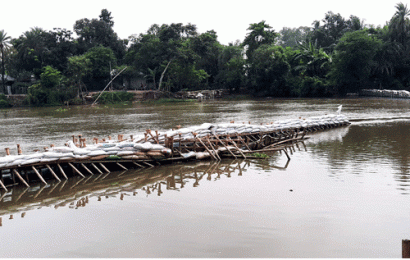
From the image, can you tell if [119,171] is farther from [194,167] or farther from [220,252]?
[220,252]

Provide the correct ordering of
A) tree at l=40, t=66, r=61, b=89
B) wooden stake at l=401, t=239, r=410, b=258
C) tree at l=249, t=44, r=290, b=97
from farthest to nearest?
1. tree at l=249, t=44, r=290, b=97
2. tree at l=40, t=66, r=61, b=89
3. wooden stake at l=401, t=239, r=410, b=258

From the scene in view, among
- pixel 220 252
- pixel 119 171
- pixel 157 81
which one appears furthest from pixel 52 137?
pixel 157 81

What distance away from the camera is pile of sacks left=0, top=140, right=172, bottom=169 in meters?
10.5

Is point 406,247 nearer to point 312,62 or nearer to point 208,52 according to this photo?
point 312,62

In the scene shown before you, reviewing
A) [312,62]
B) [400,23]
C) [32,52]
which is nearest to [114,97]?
[32,52]

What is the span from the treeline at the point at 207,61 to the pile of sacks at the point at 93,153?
131 feet

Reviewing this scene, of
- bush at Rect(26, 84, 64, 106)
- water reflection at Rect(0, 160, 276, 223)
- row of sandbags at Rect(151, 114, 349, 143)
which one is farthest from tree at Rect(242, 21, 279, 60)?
water reflection at Rect(0, 160, 276, 223)

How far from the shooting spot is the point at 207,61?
204 feet

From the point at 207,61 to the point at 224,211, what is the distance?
5485cm

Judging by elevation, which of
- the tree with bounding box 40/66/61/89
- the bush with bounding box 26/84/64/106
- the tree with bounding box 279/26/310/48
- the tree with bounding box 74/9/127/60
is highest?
the tree with bounding box 279/26/310/48

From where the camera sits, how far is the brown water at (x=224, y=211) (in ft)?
22.9

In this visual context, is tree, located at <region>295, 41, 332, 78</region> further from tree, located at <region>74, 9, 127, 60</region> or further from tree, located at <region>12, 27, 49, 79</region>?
tree, located at <region>12, 27, 49, 79</region>

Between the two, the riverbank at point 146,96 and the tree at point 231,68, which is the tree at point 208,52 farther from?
the riverbank at point 146,96

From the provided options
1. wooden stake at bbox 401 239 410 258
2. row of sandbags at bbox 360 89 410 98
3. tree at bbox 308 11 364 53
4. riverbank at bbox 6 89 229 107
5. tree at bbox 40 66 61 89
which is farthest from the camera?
tree at bbox 308 11 364 53
